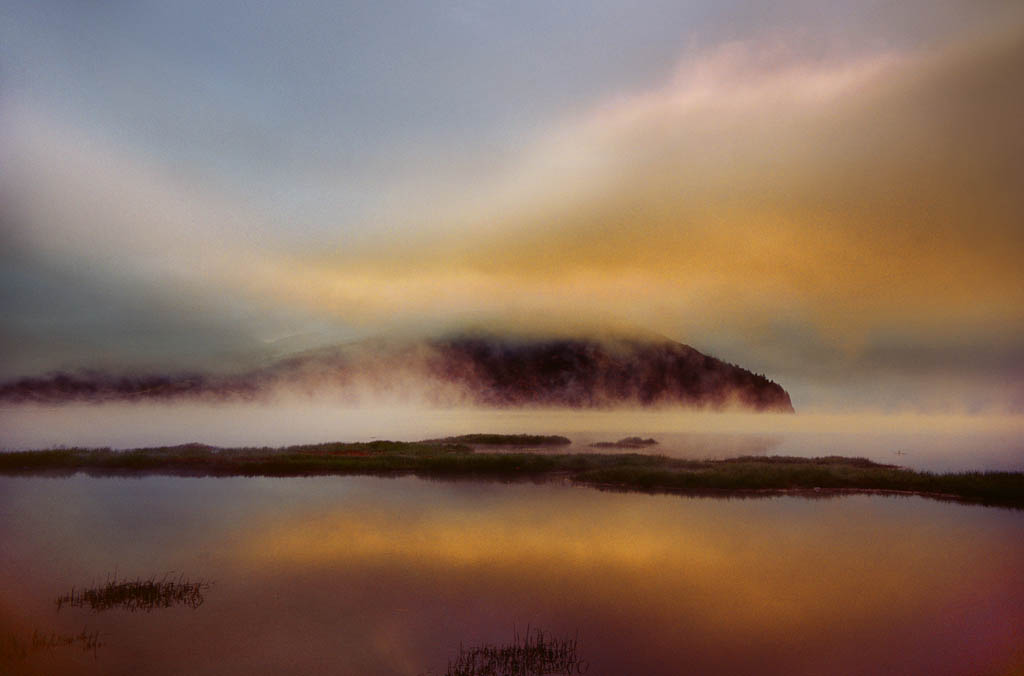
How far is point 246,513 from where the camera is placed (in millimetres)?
35875

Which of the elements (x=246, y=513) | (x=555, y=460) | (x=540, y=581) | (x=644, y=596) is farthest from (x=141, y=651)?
(x=555, y=460)

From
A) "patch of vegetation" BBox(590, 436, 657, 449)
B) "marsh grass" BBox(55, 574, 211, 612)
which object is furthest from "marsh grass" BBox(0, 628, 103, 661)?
"patch of vegetation" BBox(590, 436, 657, 449)

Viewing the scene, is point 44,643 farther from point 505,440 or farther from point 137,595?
point 505,440

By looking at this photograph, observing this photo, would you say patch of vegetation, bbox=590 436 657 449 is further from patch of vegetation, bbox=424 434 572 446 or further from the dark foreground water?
the dark foreground water

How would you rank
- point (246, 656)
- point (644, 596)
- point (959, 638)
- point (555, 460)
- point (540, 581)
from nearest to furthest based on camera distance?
point (246, 656)
point (959, 638)
point (644, 596)
point (540, 581)
point (555, 460)

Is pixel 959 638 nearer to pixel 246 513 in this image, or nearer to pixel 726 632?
pixel 726 632

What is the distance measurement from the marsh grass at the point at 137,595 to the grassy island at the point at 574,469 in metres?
30.9

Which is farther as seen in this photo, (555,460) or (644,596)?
(555,460)

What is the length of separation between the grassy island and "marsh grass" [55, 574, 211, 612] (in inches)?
1215

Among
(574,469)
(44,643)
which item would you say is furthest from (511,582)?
(574,469)

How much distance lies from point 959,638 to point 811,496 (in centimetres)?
2522

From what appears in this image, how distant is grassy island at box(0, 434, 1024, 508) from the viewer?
45.2m

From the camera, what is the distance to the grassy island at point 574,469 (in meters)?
45.2

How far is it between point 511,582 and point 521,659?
7914mm
